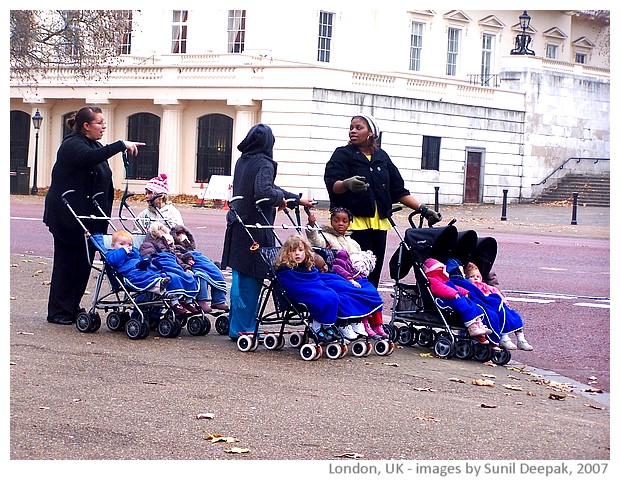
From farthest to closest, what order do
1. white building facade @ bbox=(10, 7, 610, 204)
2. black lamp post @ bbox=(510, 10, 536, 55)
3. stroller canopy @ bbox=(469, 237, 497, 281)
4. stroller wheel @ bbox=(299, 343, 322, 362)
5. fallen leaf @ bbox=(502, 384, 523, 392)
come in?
black lamp post @ bbox=(510, 10, 536, 55), white building facade @ bbox=(10, 7, 610, 204), stroller canopy @ bbox=(469, 237, 497, 281), stroller wheel @ bbox=(299, 343, 322, 362), fallen leaf @ bbox=(502, 384, 523, 392)

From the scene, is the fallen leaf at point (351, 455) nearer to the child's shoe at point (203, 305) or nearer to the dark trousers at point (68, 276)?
the child's shoe at point (203, 305)

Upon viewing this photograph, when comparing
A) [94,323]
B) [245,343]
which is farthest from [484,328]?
[94,323]

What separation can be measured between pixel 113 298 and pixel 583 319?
16.3 ft

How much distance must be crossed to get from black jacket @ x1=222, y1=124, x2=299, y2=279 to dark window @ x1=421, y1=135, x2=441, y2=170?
33.6m

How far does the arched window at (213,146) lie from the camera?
143 feet

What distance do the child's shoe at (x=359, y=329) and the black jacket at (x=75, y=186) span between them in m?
2.51

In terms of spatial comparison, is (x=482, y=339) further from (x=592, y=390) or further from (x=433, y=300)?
(x=592, y=390)

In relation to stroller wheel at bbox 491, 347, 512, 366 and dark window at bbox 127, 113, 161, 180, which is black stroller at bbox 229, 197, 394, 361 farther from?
dark window at bbox 127, 113, 161, 180

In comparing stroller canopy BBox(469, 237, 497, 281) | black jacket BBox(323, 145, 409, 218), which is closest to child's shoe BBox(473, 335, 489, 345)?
stroller canopy BBox(469, 237, 497, 281)

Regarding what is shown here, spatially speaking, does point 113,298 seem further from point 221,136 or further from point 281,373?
point 221,136

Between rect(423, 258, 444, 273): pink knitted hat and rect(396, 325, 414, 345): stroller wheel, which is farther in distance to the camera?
rect(396, 325, 414, 345): stroller wheel

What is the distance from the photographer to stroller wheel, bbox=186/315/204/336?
1067cm

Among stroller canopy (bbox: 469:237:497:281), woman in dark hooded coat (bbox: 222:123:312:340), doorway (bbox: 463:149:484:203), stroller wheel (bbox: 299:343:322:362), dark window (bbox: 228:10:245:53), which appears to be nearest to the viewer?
stroller wheel (bbox: 299:343:322:362)
